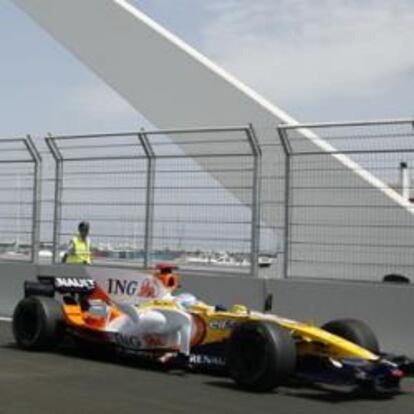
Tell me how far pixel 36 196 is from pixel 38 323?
436cm

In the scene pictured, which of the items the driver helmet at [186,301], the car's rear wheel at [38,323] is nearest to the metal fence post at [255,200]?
the driver helmet at [186,301]

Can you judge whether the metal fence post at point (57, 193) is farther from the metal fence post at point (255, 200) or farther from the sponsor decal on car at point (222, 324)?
the sponsor decal on car at point (222, 324)

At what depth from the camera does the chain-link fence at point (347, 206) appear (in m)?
10.7

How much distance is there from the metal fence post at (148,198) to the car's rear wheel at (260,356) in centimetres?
475

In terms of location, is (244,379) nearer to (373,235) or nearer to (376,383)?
(376,383)

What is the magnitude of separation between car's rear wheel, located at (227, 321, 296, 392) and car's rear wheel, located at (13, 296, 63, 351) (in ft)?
7.65

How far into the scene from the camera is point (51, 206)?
1410cm

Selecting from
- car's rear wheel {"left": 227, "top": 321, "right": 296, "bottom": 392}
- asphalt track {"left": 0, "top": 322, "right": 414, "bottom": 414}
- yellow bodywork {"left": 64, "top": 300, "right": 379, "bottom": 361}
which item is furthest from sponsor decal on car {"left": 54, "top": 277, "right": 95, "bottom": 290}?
car's rear wheel {"left": 227, "top": 321, "right": 296, "bottom": 392}

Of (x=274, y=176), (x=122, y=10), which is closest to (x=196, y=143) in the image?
(x=274, y=176)

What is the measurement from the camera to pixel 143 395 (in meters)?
7.86

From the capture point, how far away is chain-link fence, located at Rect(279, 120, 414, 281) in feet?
35.0

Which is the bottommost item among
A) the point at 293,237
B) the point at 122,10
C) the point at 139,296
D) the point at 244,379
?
the point at 244,379

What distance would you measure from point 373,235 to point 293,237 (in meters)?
1.01

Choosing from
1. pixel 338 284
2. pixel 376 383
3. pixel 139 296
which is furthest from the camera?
pixel 338 284
